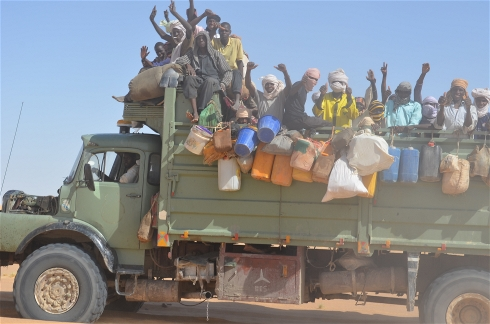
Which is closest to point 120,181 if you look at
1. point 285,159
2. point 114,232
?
point 114,232

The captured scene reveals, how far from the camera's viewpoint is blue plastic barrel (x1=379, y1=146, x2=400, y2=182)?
7.21 m

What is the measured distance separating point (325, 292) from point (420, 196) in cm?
170

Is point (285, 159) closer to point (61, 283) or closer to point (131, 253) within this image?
point (131, 253)

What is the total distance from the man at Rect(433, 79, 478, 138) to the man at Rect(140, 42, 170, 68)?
4.05m

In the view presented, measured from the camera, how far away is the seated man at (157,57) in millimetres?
9320

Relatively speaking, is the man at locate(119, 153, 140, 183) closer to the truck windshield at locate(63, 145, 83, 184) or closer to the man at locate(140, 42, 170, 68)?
the truck windshield at locate(63, 145, 83, 184)

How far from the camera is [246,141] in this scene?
7410mm

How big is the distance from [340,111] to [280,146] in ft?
4.75

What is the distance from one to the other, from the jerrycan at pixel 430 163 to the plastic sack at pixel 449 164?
0.06m

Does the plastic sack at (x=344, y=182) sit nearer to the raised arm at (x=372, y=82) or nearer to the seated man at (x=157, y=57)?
the raised arm at (x=372, y=82)

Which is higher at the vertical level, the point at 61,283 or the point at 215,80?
the point at 215,80

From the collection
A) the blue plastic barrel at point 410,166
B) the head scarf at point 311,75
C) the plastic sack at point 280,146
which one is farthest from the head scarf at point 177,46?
the blue plastic barrel at point 410,166

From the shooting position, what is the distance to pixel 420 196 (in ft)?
24.1

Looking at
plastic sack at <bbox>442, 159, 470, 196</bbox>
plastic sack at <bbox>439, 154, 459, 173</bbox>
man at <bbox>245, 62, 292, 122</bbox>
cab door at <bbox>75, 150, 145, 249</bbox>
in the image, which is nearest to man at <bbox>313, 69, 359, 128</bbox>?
man at <bbox>245, 62, 292, 122</bbox>
